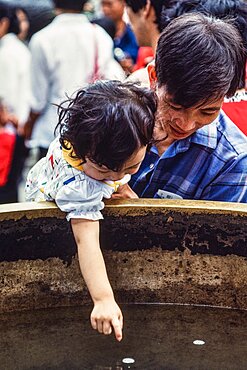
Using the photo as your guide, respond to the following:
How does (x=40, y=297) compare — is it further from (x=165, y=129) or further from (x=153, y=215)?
(x=165, y=129)

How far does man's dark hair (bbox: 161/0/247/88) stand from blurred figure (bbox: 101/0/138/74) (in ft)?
5.93

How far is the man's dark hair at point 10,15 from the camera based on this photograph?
495 centimetres

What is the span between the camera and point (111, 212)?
7.41ft

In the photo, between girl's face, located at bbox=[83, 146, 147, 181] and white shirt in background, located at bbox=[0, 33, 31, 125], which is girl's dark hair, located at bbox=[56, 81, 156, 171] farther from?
white shirt in background, located at bbox=[0, 33, 31, 125]

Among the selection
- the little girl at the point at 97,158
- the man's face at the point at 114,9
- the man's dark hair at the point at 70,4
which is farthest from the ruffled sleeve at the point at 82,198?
the man's face at the point at 114,9

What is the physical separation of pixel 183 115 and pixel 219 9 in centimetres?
61

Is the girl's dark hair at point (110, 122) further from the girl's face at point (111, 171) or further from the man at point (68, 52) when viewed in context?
the man at point (68, 52)

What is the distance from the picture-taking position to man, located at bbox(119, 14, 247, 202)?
2.18 meters

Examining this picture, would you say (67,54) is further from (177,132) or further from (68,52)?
(177,132)

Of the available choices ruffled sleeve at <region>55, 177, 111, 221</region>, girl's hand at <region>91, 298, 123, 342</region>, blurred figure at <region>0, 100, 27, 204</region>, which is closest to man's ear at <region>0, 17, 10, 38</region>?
blurred figure at <region>0, 100, 27, 204</region>

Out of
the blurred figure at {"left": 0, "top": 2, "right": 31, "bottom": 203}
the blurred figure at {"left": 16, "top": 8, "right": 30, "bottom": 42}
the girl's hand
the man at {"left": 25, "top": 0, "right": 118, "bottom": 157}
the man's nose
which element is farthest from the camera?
the blurred figure at {"left": 16, "top": 8, "right": 30, "bottom": 42}

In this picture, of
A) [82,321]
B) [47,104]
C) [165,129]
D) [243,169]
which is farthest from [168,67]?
[47,104]

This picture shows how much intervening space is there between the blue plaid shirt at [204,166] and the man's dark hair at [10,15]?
106 inches

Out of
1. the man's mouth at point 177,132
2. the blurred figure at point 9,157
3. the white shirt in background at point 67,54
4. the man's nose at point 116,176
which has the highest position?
the man's mouth at point 177,132
